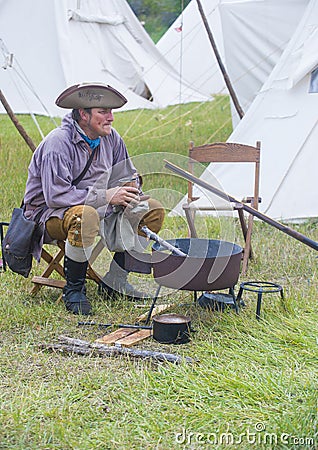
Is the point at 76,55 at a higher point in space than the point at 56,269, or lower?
higher

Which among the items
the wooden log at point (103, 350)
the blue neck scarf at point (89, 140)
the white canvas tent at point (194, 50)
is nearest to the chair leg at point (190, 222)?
the blue neck scarf at point (89, 140)

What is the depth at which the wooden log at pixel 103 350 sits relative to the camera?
10.4 ft

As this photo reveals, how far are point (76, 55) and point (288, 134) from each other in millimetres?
5745

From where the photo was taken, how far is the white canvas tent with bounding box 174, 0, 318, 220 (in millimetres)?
5570

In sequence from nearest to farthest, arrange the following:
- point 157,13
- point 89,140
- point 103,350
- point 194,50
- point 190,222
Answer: point 103,350, point 89,140, point 190,222, point 194,50, point 157,13

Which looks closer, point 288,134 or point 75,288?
point 75,288

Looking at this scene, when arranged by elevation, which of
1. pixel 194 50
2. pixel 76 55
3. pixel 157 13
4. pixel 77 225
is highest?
pixel 157 13

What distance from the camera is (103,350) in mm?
3281

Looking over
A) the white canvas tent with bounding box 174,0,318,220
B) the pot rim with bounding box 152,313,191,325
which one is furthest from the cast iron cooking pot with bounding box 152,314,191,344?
the white canvas tent with bounding box 174,0,318,220

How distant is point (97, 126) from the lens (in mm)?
3840

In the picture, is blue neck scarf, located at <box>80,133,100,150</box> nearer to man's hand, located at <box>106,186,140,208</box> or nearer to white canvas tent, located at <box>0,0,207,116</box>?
man's hand, located at <box>106,186,140,208</box>

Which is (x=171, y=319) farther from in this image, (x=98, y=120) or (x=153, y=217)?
(x=98, y=120)

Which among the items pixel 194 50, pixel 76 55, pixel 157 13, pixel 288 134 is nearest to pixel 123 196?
pixel 288 134

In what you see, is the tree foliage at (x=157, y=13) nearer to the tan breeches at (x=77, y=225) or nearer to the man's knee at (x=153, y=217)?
the man's knee at (x=153, y=217)
